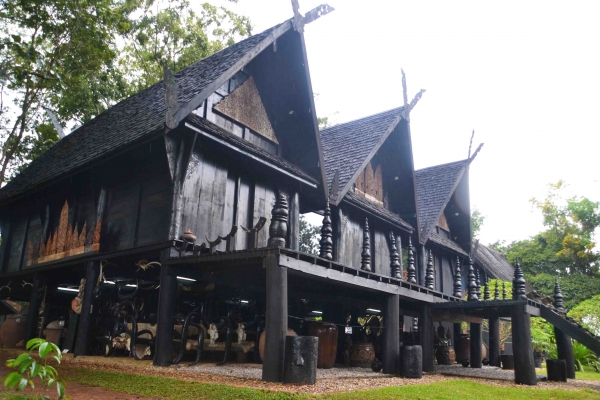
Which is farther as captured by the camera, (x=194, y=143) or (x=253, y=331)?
(x=253, y=331)

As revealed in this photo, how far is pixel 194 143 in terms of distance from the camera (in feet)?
34.7

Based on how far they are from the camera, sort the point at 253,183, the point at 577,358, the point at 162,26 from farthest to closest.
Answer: the point at 162,26 → the point at 577,358 → the point at 253,183

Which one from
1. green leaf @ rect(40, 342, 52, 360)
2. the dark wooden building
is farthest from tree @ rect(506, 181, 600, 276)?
Result: green leaf @ rect(40, 342, 52, 360)

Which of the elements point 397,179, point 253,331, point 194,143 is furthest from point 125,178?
point 397,179

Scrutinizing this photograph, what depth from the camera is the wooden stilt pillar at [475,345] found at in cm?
1697

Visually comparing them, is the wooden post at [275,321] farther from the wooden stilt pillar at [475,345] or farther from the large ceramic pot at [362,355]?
the wooden stilt pillar at [475,345]

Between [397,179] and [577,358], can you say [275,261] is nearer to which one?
[397,179]

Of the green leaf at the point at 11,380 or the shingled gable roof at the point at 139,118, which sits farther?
the shingled gable roof at the point at 139,118

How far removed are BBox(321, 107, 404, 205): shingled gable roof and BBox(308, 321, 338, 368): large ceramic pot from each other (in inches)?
142

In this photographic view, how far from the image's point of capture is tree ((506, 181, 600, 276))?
41281 mm

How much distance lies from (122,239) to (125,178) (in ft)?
4.77

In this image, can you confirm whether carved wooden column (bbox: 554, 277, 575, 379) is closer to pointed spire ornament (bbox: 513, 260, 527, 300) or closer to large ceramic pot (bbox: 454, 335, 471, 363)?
pointed spire ornament (bbox: 513, 260, 527, 300)

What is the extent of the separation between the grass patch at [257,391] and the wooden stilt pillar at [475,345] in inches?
271

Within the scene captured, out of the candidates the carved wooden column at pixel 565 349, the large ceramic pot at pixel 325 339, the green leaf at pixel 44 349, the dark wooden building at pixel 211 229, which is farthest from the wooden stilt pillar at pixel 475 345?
the green leaf at pixel 44 349
